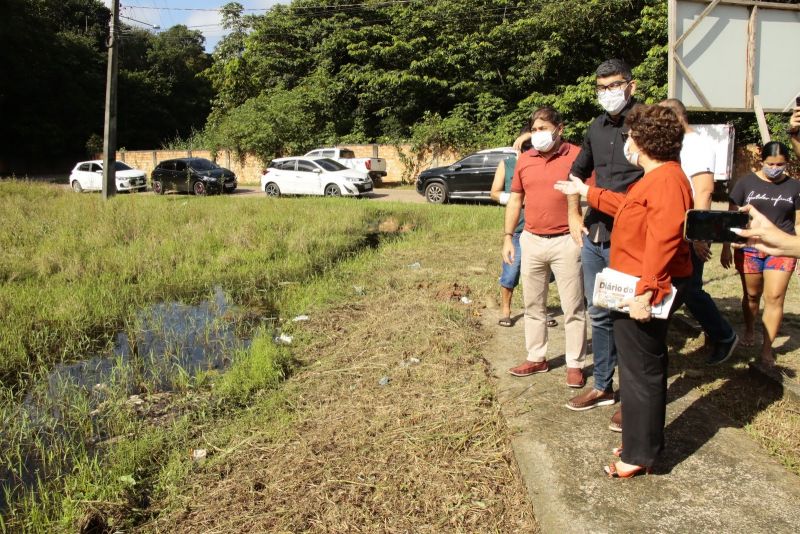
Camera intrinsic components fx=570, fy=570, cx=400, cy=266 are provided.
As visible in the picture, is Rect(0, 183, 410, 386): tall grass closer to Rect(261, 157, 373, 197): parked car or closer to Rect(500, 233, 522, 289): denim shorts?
Rect(500, 233, 522, 289): denim shorts

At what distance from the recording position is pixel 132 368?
4.48 meters

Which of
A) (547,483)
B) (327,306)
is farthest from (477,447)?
(327,306)

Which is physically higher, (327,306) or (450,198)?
(450,198)

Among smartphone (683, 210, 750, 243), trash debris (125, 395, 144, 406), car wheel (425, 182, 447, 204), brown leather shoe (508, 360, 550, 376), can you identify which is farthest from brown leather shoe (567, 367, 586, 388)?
car wheel (425, 182, 447, 204)

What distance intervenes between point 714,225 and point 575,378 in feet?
5.73

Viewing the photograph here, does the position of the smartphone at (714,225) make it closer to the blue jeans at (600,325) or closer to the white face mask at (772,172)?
the blue jeans at (600,325)

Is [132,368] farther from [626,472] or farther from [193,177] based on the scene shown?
[193,177]

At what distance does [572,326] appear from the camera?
12.3ft

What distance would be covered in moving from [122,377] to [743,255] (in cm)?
477

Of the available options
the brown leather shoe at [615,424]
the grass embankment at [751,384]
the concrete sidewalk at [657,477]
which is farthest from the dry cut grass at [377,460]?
the grass embankment at [751,384]

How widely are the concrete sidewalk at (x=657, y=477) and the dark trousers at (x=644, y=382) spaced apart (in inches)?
7.1

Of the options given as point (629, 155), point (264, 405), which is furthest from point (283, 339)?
point (629, 155)

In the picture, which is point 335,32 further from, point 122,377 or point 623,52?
point 122,377

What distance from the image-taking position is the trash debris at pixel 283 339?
4895mm
